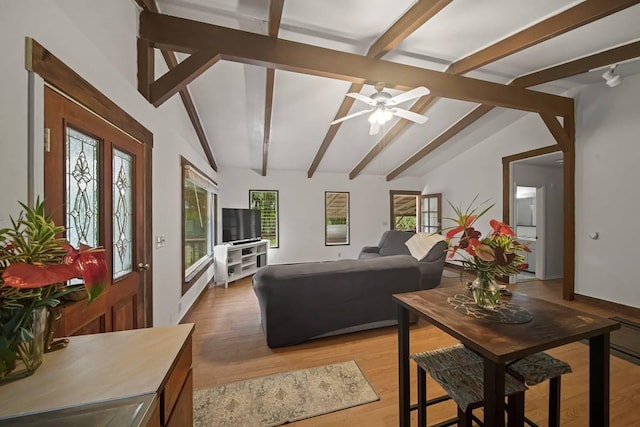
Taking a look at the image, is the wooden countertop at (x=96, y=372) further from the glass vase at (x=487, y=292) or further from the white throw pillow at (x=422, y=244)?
the white throw pillow at (x=422, y=244)

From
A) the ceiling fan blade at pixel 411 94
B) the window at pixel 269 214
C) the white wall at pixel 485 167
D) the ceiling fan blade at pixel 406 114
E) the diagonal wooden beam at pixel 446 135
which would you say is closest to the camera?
the ceiling fan blade at pixel 411 94

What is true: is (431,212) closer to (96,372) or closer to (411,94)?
(411,94)

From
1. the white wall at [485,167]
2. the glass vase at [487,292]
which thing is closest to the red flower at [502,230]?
the glass vase at [487,292]

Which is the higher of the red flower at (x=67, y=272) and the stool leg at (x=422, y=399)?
the red flower at (x=67, y=272)

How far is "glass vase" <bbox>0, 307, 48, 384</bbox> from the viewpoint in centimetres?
68

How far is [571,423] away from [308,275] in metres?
2.07

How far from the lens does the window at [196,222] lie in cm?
337

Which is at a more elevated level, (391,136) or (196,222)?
(391,136)

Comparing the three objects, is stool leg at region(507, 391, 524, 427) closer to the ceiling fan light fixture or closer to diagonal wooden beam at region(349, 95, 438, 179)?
the ceiling fan light fixture

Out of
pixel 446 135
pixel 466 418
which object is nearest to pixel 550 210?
pixel 446 135

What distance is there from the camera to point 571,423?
5.19 feet

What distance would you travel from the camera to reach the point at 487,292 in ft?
4.41

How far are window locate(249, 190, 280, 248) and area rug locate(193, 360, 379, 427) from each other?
4.34 metres

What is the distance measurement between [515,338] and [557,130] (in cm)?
415
